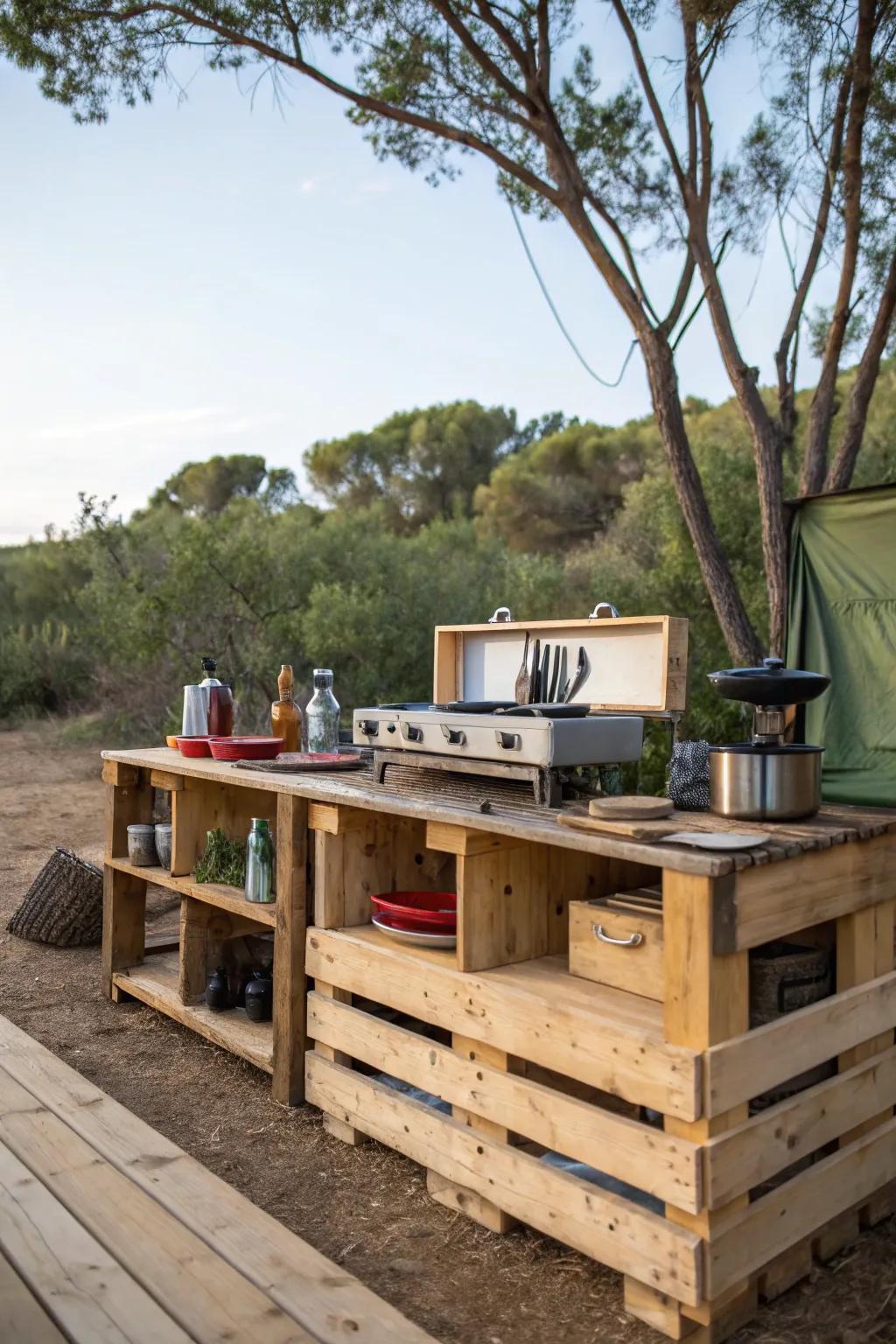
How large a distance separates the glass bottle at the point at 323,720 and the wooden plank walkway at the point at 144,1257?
4.53ft

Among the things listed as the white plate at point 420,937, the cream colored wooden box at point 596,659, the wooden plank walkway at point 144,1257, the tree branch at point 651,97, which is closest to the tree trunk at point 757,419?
the tree branch at point 651,97

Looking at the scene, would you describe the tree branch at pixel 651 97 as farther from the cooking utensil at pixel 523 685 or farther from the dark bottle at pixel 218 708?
the dark bottle at pixel 218 708

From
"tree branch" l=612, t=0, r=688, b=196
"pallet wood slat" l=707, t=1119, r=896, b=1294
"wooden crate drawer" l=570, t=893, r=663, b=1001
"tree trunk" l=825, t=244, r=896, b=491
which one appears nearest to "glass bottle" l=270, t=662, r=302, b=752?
"wooden crate drawer" l=570, t=893, r=663, b=1001

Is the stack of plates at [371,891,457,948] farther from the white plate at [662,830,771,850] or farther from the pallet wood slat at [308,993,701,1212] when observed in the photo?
the white plate at [662,830,771,850]

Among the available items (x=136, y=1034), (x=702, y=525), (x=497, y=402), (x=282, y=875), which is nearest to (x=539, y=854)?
(x=282, y=875)

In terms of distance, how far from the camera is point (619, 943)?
2.25 m

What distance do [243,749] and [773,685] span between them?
1863 millimetres

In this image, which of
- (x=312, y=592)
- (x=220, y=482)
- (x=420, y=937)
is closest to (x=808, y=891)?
(x=420, y=937)

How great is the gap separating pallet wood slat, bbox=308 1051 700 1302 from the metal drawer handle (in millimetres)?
485

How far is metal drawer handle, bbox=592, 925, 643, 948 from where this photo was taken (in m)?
2.22

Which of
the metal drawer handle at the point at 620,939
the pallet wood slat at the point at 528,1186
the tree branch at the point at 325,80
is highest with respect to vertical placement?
the tree branch at the point at 325,80

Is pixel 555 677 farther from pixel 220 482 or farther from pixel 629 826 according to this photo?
pixel 220 482

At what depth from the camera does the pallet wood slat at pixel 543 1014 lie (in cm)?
195

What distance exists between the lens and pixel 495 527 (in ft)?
68.9
